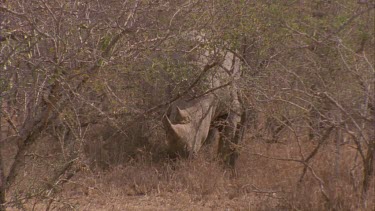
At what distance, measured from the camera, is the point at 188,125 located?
25.3 feet

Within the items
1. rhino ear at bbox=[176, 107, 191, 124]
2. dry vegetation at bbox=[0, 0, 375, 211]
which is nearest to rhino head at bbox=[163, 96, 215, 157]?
rhino ear at bbox=[176, 107, 191, 124]

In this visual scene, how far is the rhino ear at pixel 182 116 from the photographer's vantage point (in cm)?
755

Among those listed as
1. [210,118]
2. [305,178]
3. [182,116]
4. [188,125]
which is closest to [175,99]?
[182,116]

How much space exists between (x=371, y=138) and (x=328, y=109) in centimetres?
67

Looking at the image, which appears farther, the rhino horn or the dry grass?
the rhino horn

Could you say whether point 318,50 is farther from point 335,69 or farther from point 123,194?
point 123,194

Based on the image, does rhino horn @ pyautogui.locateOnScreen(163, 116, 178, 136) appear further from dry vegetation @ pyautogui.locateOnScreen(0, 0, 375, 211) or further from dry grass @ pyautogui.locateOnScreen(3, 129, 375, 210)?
dry grass @ pyautogui.locateOnScreen(3, 129, 375, 210)

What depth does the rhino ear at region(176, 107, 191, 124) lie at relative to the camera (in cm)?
755

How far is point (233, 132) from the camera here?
8062 millimetres

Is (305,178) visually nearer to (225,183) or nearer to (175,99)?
(225,183)

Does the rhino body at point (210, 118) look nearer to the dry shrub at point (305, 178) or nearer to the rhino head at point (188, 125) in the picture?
the rhino head at point (188, 125)

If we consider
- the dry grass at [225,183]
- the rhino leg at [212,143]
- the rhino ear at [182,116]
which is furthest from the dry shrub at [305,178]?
the rhino ear at [182,116]

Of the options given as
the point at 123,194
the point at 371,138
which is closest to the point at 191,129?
the point at 123,194

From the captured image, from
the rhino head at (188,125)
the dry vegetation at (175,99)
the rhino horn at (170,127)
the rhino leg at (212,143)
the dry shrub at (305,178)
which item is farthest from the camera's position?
the rhino leg at (212,143)
